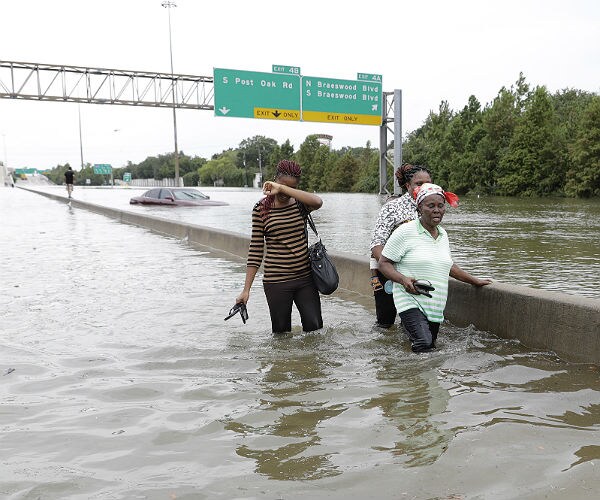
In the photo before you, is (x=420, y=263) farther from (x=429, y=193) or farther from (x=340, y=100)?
(x=340, y=100)

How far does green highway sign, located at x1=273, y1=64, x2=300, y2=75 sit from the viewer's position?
32344mm

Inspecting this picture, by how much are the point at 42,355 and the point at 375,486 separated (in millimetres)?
3327

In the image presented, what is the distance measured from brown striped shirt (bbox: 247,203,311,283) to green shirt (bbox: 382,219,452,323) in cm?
74

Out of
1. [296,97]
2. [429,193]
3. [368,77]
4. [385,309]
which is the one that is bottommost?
[385,309]

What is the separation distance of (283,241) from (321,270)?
0.38m

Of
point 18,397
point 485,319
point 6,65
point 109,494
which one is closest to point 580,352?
point 485,319

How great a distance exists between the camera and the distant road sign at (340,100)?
108 feet

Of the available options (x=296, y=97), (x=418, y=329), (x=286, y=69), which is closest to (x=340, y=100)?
(x=296, y=97)

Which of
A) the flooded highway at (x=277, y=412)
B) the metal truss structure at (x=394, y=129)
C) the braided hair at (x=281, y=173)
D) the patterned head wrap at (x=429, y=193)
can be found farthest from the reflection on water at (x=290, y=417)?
the metal truss structure at (x=394, y=129)

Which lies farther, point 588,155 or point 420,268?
point 588,155

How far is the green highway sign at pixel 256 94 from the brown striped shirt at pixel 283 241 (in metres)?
27.7

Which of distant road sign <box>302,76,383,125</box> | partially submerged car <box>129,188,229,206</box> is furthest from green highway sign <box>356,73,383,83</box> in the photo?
partially submerged car <box>129,188,229,206</box>

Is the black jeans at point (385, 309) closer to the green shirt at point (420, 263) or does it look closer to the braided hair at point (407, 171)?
the green shirt at point (420, 263)

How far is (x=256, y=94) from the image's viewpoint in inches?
1264
